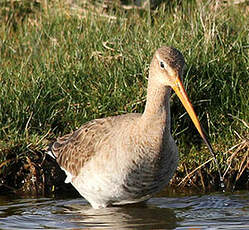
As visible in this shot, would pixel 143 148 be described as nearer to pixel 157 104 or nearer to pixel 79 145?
pixel 157 104

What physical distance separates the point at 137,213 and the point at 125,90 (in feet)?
5.37

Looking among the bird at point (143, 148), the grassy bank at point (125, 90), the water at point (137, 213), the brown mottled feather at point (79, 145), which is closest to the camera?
the bird at point (143, 148)

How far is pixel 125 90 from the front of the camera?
323 inches

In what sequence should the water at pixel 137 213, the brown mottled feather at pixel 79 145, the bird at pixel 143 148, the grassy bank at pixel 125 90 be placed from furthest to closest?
the grassy bank at pixel 125 90
the brown mottled feather at pixel 79 145
the water at pixel 137 213
the bird at pixel 143 148

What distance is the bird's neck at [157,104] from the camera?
651cm

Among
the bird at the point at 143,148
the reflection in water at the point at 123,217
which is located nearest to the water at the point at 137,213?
the reflection in water at the point at 123,217

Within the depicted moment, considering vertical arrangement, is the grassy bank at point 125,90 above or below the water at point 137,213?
above

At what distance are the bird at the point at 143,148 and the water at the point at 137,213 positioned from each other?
204 millimetres

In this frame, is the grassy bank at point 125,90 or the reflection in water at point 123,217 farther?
the grassy bank at point 125,90

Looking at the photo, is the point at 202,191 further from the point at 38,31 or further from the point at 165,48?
the point at 38,31

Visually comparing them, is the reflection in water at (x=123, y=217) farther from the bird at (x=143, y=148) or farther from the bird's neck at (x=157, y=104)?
the bird's neck at (x=157, y=104)

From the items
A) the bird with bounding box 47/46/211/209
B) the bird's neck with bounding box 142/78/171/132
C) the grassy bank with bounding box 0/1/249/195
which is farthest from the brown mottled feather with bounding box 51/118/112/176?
the bird's neck with bounding box 142/78/171/132

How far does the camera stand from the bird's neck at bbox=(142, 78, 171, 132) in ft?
21.4

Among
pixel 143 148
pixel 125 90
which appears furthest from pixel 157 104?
pixel 125 90
